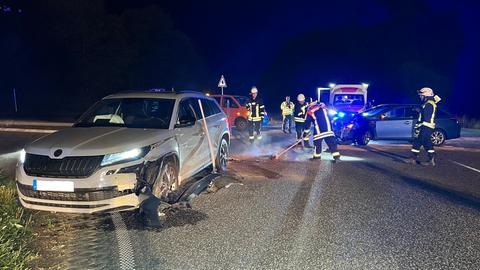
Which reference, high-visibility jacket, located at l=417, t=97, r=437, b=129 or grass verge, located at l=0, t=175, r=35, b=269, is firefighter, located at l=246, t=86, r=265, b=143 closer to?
high-visibility jacket, located at l=417, t=97, r=437, b=129

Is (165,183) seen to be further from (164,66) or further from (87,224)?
(164,66)

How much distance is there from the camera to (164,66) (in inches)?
1716

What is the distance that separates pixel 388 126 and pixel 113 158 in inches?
425

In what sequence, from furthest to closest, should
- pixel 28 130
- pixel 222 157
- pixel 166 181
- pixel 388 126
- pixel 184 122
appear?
1. pixel 28 130
2. pixel 388 126
3. pixel 222 157
4. pixel 184 122
5. pixel 166 181

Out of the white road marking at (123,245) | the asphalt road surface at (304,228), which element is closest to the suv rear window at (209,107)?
the asphalt road surface at (304,228)

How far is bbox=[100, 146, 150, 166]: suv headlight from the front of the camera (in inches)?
201

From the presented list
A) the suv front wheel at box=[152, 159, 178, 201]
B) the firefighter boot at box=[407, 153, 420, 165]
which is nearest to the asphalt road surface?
the suv front wheel at box=[152, 159, 178, 201]

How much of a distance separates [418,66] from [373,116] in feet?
96.6

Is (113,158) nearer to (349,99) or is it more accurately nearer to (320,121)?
(320,121)

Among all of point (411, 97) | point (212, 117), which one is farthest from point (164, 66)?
point (212, 117)

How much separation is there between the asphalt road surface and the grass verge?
1.26 feet

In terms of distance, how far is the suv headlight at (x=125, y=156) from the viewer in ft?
Answer: 16.8

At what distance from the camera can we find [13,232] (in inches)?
185

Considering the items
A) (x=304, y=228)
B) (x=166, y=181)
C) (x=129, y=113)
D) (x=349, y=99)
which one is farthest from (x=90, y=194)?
(x=349, y=99)
